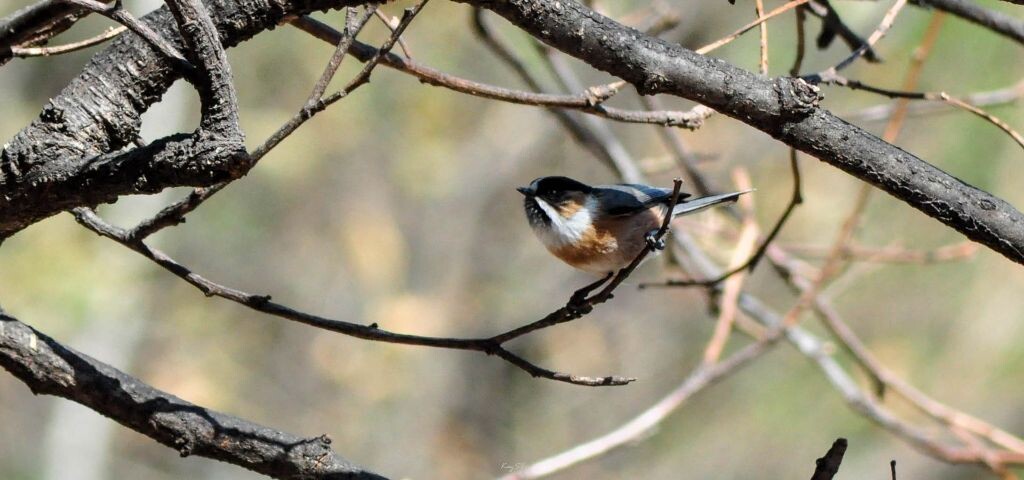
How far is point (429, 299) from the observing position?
955 cm

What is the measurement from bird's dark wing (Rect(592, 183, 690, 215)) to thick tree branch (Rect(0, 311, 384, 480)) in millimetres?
1318

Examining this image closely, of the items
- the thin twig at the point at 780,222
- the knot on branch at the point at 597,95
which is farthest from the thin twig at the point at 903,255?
the knot on branch at the point at 597,95

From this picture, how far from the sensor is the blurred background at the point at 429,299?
8688 mm

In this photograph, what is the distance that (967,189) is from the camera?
1524 millimetres

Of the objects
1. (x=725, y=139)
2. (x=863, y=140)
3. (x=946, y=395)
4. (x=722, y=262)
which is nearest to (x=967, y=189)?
(x=863, y=140)

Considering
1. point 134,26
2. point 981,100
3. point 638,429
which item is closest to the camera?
point 134,26

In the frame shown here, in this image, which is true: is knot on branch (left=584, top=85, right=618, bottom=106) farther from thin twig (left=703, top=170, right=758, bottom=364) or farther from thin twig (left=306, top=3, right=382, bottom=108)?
thin twig (left=703, top=170, right=758, bottom=364)

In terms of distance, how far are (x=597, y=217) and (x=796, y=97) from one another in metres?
1.32

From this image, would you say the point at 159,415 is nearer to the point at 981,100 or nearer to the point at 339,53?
the point at 339,53

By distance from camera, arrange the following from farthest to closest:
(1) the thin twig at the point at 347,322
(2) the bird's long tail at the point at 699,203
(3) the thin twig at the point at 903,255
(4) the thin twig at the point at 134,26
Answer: (3) the thin twig at the point at 903,255 < (2) the bird's long tail at the point at 699,203 < (1) the thin twig at the point at 347,322 < (4) the thin twig at the point at 134,26

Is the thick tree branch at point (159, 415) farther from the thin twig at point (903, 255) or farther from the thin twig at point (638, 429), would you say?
the thin twig at point (903, 255)

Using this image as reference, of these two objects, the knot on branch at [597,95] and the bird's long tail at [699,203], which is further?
the bird's long tail at [699,203]

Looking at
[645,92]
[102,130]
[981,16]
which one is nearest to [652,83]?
[645,92]

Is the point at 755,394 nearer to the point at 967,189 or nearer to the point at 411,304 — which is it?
the point at 411,304
